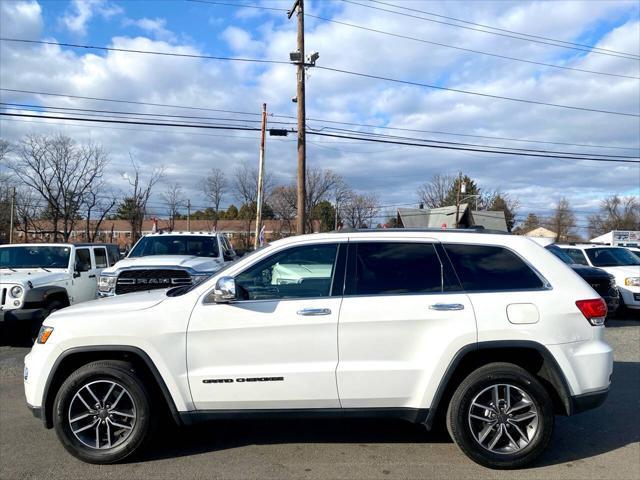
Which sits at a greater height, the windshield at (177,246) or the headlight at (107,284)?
the windshield at (177,246)

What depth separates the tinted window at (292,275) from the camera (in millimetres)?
3920

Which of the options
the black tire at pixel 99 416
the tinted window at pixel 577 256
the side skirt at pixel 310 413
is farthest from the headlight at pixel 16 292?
the tinted window at pixel 577 256

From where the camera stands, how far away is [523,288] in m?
3.90

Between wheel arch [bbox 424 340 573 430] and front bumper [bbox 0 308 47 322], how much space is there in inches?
275

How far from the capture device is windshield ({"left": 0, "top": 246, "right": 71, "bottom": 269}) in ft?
32.4

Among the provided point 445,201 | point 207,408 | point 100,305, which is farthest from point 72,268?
point 445,201

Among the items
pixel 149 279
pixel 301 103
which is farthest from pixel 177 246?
pixel 301 103

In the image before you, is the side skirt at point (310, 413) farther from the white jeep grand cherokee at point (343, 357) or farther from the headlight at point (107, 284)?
the headlight at point (107, 284)

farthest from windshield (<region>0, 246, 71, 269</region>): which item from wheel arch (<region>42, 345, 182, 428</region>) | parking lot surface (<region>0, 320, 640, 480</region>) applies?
wheel arch (<region>42, 345, 182, 428</region>)

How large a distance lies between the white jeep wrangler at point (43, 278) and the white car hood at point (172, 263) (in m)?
1.37

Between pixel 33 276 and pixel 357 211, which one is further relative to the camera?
pixel 357 211

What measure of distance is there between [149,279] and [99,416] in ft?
13.8

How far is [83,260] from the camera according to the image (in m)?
10.7

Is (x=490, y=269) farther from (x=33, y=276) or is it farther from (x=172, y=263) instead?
(x=33, y=276)
